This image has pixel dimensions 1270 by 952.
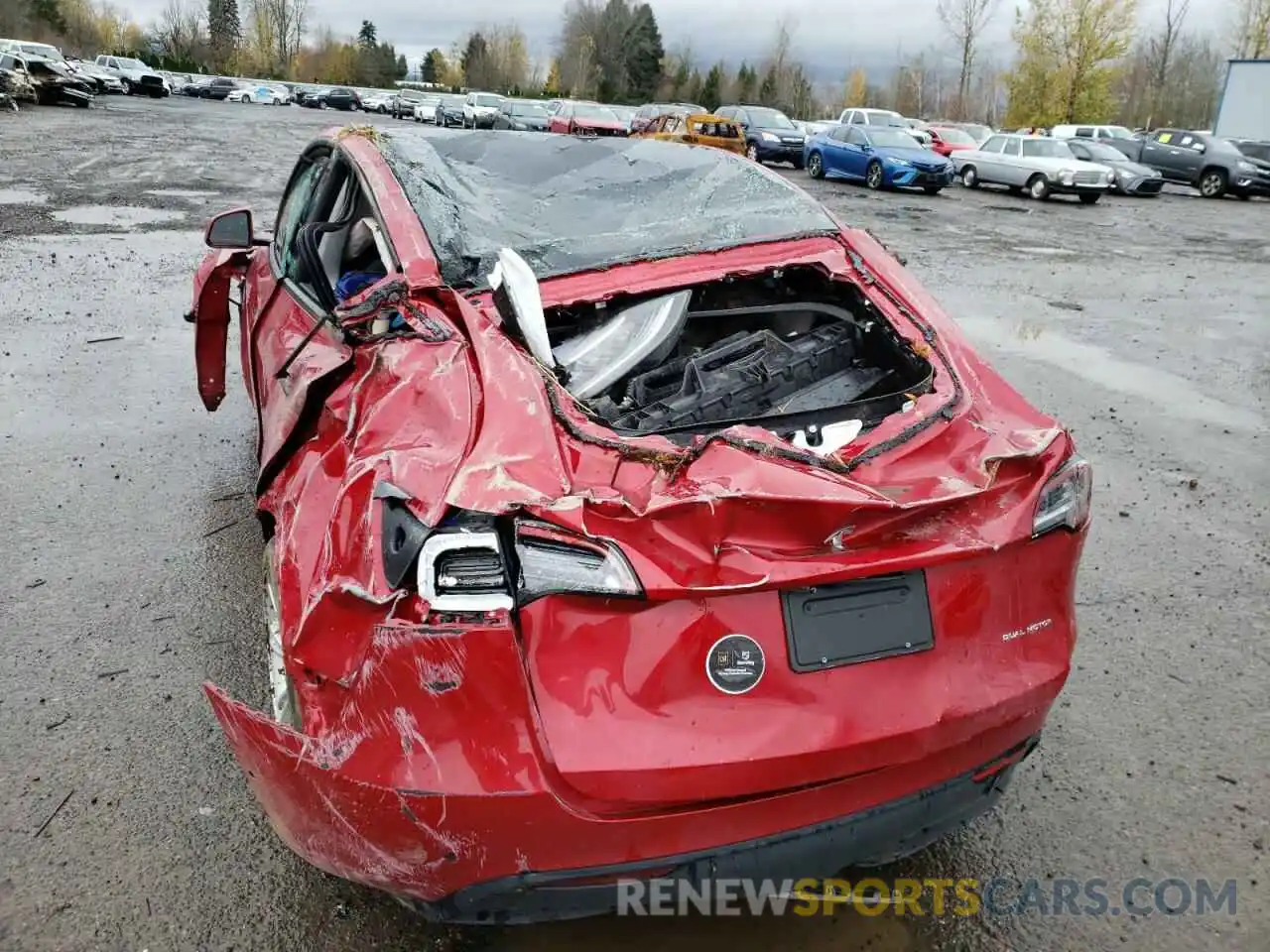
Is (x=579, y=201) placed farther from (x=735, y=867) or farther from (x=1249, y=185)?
(x=1249, y=185)

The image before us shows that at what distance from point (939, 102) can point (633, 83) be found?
1127 inches

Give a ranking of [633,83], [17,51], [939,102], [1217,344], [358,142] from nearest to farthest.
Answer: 1. [358,142]
2. [1217,344]
3. [17,51]
4. [633,83]
5. [939,102]

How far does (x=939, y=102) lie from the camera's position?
8281 cm

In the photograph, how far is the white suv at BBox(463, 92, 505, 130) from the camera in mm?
34500

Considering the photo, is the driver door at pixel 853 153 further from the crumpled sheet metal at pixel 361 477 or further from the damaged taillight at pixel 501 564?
the damaged taillight at pixel 501 564

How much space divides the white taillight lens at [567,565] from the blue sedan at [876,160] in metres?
20.9

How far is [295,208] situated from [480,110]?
34117 mm

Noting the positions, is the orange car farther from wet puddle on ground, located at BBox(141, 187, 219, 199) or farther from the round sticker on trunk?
the round sticker on trunk

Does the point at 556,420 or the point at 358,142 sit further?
the point at 358,142

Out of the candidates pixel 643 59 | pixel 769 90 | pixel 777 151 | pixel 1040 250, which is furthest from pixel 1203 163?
pixel 643 59

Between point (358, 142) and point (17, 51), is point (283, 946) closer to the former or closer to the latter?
point (358, 142)

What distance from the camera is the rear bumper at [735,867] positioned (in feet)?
5.59

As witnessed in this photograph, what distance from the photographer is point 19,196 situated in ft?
41.7

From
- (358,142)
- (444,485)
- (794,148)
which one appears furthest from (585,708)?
(794,148)
